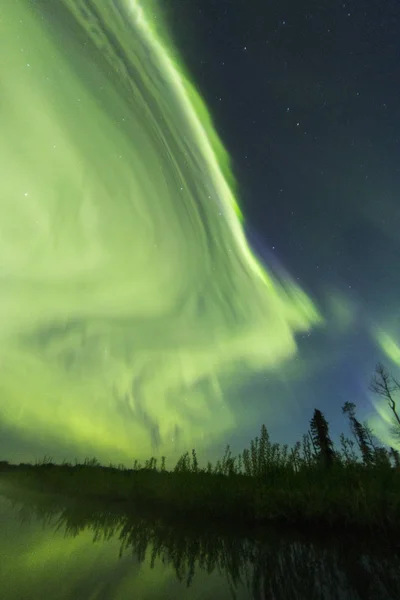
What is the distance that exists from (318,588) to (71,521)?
15.2ft

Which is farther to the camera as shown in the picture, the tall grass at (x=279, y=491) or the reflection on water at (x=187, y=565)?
the tall grass at (x=279, y=491)

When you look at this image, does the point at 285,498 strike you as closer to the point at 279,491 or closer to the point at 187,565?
the point at 279,491

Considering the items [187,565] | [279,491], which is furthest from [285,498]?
[187,565]

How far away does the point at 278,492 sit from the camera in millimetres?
4758

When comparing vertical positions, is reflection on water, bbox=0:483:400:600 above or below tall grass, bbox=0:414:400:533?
below

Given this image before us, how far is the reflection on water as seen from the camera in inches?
96.3

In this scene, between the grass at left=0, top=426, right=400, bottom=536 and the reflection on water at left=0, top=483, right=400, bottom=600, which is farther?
the grass at left=0, top=426, right=400, bottom=536

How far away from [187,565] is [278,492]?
230cm

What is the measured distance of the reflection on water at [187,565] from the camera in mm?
2447

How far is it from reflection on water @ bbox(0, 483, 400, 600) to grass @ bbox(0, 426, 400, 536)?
61cm

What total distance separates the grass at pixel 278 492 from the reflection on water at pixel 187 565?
0.61m

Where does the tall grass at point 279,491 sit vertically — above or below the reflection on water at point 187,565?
above

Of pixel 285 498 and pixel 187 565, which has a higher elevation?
pixel 285 498

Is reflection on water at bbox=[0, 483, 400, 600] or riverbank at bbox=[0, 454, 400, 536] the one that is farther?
riverbank at bbox=[0, 454, 400, 536]
